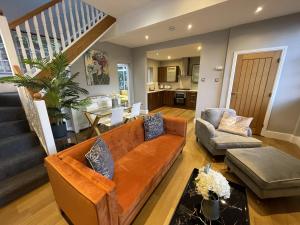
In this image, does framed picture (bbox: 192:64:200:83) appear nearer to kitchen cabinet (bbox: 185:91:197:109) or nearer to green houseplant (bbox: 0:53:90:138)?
kitchen cabinet (bbox: 185:91:197:109)

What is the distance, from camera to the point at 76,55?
2867 millimetres

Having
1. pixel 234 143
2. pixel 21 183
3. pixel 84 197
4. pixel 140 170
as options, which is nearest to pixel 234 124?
Answer: pixel 234 143

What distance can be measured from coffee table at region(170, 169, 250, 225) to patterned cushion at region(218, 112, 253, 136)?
4.63 ft

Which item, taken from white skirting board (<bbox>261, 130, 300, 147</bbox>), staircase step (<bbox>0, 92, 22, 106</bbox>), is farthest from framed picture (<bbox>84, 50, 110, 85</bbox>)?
white skirting board (<bbox>261, 130, 300, 147</bbox>)

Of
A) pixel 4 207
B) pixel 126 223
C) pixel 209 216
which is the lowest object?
pixel 4 207

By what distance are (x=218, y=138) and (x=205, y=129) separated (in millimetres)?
282

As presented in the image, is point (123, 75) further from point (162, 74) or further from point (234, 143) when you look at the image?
point (234, 143)

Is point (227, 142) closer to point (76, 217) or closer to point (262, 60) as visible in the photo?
point (76, 217)

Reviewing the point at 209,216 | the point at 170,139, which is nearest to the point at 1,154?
the point at 170,139

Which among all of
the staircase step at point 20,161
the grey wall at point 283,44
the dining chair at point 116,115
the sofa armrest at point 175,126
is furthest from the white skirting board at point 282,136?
the staircase step at point 20,161

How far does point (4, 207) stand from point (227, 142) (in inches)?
123

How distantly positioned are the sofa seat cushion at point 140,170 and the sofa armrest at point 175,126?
216mm

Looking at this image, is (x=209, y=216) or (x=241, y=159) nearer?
(x=209, y=216)

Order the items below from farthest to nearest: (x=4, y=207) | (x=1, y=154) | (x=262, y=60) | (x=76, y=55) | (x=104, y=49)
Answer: (x=104, y=49) < (x=262, y=60) < (x=76, y=55) < (x=1, y=154) < (x=4, y=207)
